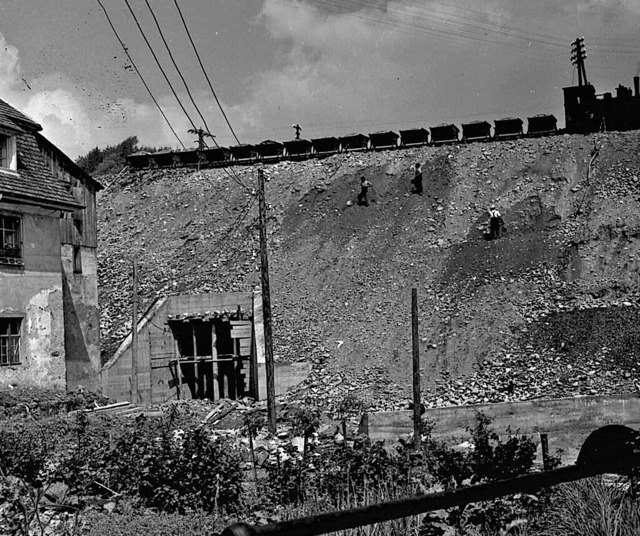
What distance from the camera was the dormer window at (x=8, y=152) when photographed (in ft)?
73.5

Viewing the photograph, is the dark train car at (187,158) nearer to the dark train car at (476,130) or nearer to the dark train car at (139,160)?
the dark train car at (139,160)

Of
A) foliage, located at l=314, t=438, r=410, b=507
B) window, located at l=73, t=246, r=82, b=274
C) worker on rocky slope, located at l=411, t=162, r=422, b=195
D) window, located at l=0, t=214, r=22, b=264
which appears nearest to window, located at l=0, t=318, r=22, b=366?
window, located at l=0, t=214, r=22, b=264

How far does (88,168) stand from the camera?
7262 centimetres

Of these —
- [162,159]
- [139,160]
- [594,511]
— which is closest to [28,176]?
[594,511]

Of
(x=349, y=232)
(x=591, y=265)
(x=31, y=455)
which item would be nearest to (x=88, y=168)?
(x=349, y=232)

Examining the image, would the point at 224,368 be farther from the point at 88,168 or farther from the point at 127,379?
the point at 88,168

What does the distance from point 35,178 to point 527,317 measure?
19.3m

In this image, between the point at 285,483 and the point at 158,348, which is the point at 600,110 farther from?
the point at 285,483

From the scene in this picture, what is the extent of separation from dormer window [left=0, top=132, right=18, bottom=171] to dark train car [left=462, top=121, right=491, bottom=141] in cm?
3103

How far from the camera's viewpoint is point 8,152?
22.5 meters

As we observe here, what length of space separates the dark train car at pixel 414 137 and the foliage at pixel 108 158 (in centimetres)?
2834

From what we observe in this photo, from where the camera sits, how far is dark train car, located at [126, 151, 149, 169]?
5547 centimetres

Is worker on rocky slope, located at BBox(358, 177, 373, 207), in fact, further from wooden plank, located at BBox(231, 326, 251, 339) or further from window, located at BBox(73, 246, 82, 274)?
window, located at BBox(73, 246, 82, 274)

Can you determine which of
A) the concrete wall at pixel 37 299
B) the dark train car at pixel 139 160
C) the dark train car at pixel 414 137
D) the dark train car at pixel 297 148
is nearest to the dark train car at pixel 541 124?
the dark train car at pixel 414 137
